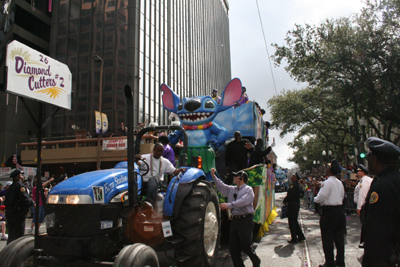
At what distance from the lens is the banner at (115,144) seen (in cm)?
2014

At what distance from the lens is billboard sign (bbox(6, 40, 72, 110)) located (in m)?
4.35

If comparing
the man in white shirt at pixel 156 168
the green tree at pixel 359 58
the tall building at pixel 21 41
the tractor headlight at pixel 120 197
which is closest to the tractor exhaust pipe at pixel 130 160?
the tractor headlight at pixel 120 197

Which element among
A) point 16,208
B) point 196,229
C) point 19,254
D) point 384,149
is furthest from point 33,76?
point 384,149

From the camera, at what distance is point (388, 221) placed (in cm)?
243

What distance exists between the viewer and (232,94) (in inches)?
303

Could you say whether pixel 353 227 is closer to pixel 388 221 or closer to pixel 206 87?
pixel 388 221

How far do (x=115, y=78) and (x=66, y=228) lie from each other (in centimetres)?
2365

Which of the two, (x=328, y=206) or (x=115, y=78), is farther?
(x=115, y=78)

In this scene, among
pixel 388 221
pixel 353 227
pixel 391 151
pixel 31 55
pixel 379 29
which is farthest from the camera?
pixel 379 29

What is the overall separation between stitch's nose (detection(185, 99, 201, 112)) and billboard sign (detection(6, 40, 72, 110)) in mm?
3189

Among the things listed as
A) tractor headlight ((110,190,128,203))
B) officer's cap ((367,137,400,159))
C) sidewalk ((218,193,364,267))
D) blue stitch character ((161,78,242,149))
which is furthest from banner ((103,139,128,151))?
officer's cap ((367,137,400,159))

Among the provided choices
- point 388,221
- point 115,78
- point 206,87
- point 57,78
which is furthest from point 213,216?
point 206,87

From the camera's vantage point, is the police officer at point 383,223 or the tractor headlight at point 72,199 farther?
the tractor headlight at point 72,199

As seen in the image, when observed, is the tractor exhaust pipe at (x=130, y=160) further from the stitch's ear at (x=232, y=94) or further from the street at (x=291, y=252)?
the stitch's ear at (x=232, y=94)
